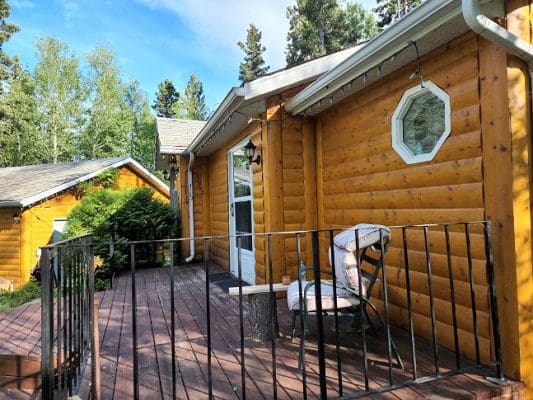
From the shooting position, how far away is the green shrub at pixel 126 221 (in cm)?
778

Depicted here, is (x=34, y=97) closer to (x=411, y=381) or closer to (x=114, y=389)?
(x=114, y=389)

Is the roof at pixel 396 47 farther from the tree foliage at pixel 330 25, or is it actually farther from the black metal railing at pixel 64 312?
the tree foliage at pixel 330 25

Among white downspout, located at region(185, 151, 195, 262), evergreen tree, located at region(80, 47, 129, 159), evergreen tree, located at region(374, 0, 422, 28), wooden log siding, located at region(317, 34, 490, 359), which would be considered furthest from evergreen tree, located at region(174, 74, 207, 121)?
wooden log siding, located at region(317, 34, 490, 359)

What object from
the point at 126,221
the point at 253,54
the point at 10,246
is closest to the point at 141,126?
the point at 253,54

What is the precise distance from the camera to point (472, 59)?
2363 millimetres

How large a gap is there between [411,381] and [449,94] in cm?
204

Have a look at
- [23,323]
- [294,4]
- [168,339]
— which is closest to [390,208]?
[168,339]

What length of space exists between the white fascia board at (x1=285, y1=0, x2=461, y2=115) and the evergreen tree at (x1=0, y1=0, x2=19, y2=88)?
17029 millimetres

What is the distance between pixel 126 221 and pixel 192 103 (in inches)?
732

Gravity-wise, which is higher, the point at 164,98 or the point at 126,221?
the point at 164,98

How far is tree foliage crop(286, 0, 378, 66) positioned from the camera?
1828 cm

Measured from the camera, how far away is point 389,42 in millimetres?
2604

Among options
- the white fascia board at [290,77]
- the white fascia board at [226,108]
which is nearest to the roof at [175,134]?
the white fascia board at [226,108]

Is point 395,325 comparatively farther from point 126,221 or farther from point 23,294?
point 23,294
